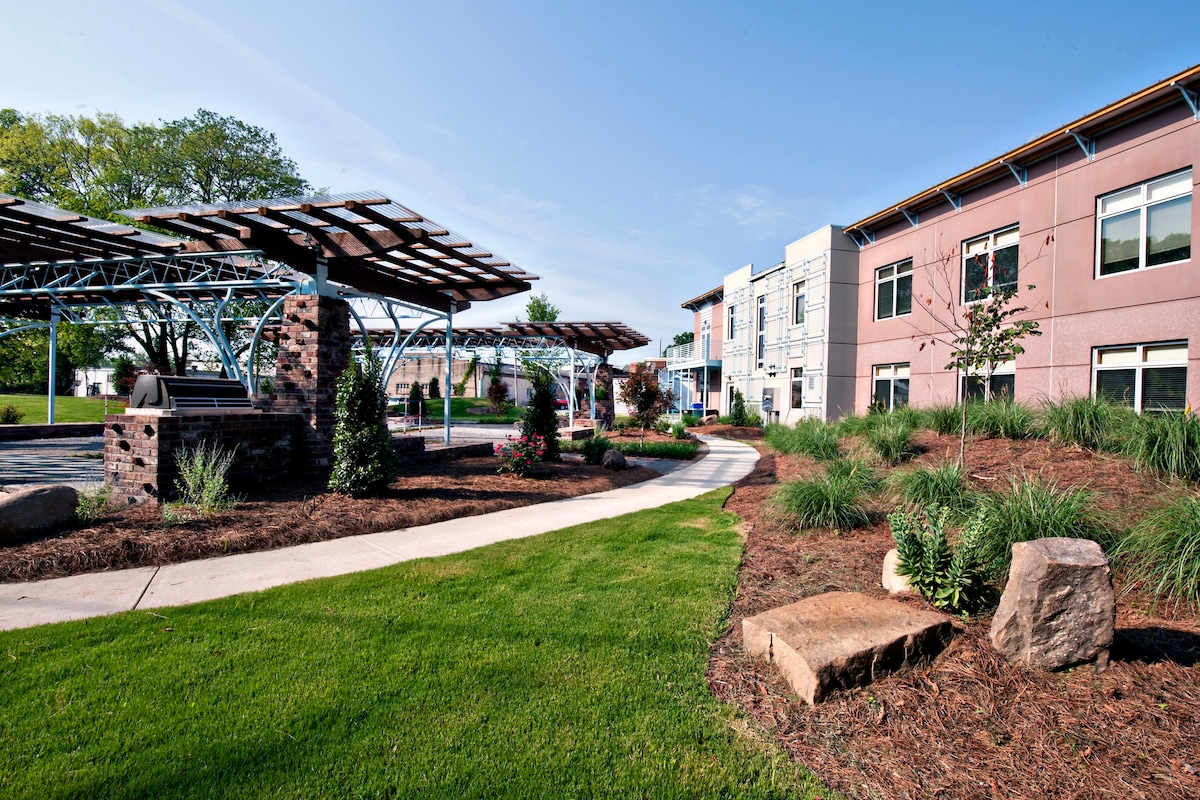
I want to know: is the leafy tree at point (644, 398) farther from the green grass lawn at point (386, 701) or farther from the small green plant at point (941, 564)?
the small green plant at point (941, 564)

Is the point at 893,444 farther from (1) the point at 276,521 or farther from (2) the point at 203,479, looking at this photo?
(2) the point at 203,479

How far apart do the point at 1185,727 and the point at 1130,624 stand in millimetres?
1052

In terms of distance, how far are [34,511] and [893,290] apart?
62.3ft

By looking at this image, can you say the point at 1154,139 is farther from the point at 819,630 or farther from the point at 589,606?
the point at 589,606

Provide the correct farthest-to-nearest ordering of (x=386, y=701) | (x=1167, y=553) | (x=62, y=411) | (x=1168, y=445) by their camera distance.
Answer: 1. (x=62, y=411)
2. (x=1168, y=445)
3. (x=1167, y=553)
4. (x=386, y=701)

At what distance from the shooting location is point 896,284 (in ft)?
55.3

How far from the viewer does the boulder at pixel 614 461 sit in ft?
39.0

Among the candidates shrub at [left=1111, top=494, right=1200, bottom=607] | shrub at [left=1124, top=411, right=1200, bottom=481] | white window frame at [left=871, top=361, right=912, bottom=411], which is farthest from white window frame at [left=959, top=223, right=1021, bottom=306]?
shrub at [left=1111, top=494, right=1200, bottom=607]

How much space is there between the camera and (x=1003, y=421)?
7.94m

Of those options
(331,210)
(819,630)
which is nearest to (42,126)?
(331,210)

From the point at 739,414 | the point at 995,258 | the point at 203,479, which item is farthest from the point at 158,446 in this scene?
the point at 739,414

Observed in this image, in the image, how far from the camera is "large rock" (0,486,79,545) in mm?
4984

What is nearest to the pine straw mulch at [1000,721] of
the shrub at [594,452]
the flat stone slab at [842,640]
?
the flat stone slab at [842,640]

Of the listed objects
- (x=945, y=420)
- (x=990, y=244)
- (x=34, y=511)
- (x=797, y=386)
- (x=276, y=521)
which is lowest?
(x=276, y=521)
